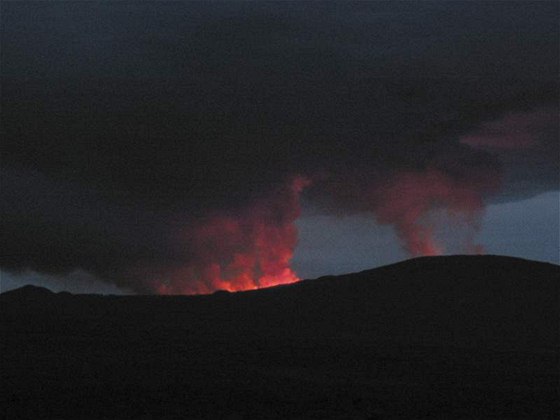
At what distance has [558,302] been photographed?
201 ft

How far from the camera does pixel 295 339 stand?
46.8 metres

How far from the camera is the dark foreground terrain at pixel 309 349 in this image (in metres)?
23.6

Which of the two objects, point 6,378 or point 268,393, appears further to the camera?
point 6,378

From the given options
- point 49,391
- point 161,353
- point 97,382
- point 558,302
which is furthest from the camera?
point 558,302

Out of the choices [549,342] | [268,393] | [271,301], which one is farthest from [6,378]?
[271,301]

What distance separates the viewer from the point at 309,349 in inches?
1620

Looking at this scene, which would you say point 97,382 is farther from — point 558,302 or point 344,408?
point 558,302

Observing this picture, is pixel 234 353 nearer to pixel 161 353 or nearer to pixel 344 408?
pixel 161 353

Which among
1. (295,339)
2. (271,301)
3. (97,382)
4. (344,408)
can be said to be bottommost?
(344,408)

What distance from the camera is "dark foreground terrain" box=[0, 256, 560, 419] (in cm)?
2361

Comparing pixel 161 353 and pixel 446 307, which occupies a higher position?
pixel 446 307

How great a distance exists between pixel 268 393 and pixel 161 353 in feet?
43.4

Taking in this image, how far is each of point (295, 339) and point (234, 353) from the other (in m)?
9.19

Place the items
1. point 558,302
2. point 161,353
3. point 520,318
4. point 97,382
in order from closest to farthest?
point 97,382, point 161,353, point 520,318, point 558,302
